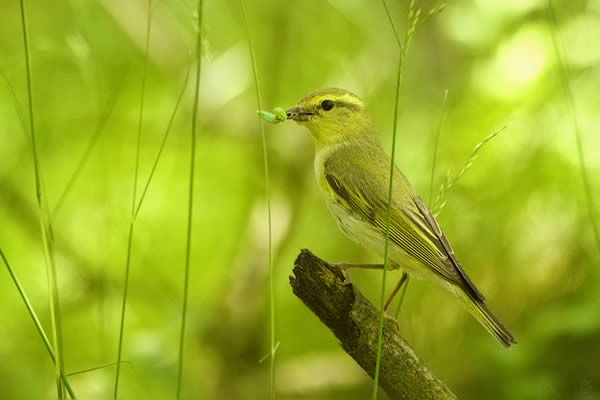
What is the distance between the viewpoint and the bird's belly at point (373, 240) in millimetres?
2490

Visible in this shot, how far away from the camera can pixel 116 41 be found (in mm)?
5316

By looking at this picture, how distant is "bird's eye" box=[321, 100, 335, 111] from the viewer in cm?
279

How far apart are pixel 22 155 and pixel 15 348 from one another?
50.6 inches

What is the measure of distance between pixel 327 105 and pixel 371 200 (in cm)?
47

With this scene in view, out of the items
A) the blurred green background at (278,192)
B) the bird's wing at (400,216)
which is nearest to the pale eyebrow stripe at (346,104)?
the bird's wing at (400,216)

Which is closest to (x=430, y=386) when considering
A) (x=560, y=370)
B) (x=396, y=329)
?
(x=396, y=329)

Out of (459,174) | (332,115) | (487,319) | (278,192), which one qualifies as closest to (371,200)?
(332,115)

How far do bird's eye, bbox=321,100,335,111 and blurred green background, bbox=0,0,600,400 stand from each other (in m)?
1.47

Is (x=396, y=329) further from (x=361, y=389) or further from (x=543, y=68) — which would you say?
(x=361, y=389)

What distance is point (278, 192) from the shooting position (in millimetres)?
4762

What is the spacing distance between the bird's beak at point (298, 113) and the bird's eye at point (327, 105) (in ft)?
0.20

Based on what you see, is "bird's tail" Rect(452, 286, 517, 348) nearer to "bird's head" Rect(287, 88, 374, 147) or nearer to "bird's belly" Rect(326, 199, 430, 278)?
"bird's belly" Rect(326, 199, 430, 278)

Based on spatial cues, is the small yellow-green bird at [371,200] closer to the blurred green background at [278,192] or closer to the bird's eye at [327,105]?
the bird's eye at [327,105]

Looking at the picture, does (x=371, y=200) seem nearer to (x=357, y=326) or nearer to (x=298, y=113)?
(x=298, y=113)
